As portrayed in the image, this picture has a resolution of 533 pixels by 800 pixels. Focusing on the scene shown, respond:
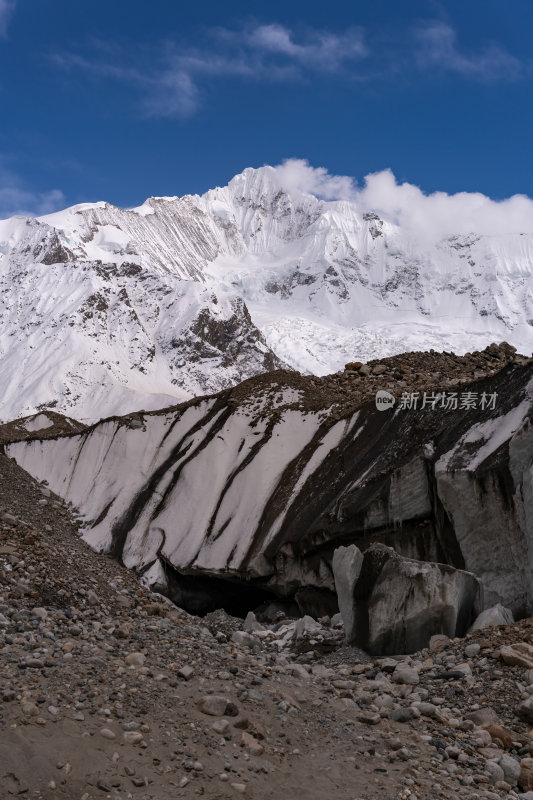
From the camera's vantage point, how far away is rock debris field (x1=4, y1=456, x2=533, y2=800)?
21.4 feet

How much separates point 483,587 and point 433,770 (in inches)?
225

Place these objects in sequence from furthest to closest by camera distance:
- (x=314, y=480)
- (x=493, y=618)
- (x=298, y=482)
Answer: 1. (x=298, y=482)
2. (x=314, y=480)
3. (x=493, y=618)

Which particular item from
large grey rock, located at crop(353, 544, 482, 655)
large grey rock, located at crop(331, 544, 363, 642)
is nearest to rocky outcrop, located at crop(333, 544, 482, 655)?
large grey rock, located at crop(353, 544, 482, 655)

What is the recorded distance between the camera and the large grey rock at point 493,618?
1129 centimetres

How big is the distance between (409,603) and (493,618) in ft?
4.26

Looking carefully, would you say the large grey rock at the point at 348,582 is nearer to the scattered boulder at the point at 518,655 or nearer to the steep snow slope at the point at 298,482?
the steep snow slope at the point at 298,482

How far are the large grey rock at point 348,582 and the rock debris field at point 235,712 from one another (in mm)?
361

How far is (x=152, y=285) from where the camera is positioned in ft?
487

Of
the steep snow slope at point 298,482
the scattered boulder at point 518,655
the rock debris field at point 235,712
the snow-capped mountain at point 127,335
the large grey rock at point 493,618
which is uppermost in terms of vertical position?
the snow-capped mountain at point 127,335

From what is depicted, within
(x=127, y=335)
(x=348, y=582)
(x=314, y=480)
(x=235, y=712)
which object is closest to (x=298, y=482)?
(x=314, y=480)

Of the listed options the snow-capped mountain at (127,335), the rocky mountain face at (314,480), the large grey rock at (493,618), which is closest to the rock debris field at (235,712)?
the large grey rock at (493,618)

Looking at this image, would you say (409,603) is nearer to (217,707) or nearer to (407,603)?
(407,603)

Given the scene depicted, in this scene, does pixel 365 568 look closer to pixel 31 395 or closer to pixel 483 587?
pixel 483 587

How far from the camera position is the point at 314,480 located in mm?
16906
